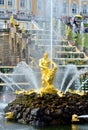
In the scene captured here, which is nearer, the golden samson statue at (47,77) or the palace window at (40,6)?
the golden samson statue at (47,77)

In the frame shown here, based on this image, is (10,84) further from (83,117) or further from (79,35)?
(79,35)

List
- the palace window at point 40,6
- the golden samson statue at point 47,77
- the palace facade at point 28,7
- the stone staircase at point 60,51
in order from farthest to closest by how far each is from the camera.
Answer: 1. the palace window at point 40,6
2. the palace facade at point 28,7
3. the stone staircase at point 60,51
4. the golden samson statue at point 47,77

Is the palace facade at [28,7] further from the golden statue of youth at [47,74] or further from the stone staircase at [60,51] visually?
the golden statue of youth at [47,74]

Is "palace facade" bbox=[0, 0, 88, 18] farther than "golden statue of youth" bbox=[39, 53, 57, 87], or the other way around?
"palace facade" bbox=[0, 0, 88, 18]

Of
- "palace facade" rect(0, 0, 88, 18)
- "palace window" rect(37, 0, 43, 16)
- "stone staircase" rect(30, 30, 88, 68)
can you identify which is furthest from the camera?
"palace window" rect(37, 0, 43, 16)

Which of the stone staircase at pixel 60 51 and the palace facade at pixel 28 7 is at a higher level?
the palace facade at pixel 28 7

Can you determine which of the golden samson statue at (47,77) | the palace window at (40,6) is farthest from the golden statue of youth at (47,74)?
the palace window at (40,6)

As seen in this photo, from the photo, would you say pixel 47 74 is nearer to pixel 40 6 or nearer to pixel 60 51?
pixel 60 51

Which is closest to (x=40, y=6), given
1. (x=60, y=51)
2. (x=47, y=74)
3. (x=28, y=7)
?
(x=28, y=7)

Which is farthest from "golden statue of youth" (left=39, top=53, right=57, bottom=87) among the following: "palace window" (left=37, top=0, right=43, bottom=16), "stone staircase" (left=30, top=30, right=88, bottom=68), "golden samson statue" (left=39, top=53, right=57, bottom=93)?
"palace window" (left=37, top=0, right=43, bottom=16)

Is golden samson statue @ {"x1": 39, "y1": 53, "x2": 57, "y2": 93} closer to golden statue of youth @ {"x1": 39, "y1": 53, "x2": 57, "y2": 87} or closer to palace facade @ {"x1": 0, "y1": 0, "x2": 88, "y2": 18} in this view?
golden statue of youth @ {"x1": 39, "y1": 53, "x2": 57, "y2": 87}

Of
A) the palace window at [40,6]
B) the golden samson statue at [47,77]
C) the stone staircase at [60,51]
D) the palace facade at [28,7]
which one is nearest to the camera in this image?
the golden samson statue at [47,77]

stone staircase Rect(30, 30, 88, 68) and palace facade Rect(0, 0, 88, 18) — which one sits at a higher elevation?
palace facade Rect(0, 0, 88, 18)

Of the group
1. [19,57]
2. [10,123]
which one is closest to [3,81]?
→ [19,57]
